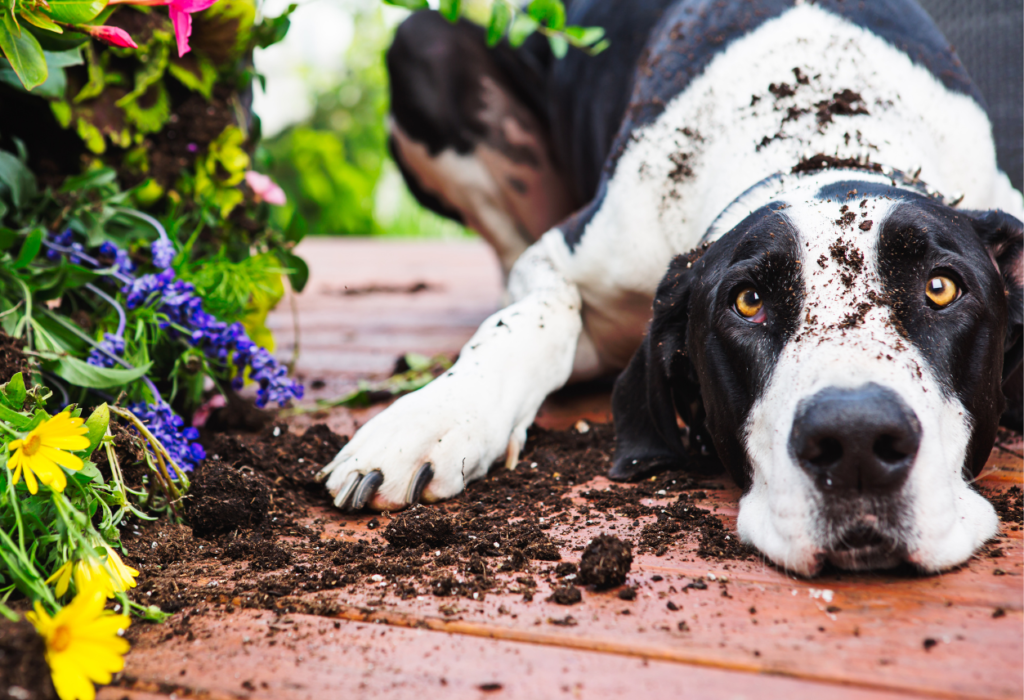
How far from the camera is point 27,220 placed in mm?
2027

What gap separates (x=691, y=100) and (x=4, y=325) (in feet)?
6.06

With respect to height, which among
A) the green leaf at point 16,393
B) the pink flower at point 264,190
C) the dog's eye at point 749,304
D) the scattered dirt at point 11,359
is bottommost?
the scattered dirt at point 11,359

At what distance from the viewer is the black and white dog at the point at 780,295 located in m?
1.22

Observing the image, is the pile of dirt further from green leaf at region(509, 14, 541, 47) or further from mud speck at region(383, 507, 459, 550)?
green leaf at region(509, 14, 541, 47)

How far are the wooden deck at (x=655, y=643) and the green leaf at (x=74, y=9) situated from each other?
1025 millimetres

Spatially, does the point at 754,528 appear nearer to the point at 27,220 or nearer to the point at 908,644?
the point at 908,644

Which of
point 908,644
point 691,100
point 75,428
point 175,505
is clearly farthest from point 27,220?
point 908,644

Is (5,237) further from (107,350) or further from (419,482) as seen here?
(419,482)

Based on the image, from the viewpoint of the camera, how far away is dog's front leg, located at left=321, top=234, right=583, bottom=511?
65.8 inches

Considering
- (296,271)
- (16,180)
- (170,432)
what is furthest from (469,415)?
(16,180)

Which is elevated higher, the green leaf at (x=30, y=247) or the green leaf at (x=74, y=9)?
the green leaf at (x=74, y=9)

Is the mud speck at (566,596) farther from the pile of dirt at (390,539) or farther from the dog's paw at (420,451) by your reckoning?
the dog's paw at (420,451)

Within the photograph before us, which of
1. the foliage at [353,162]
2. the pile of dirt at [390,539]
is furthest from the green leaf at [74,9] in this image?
the foliage at [353,162]

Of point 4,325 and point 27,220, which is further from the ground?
point 27,220
